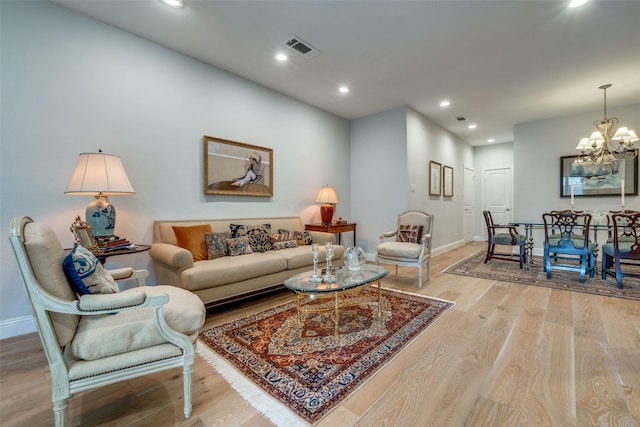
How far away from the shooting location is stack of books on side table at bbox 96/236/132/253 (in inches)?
87.3

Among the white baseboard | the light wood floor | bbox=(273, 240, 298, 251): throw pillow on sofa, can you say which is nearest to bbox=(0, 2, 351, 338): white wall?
the white baseboard

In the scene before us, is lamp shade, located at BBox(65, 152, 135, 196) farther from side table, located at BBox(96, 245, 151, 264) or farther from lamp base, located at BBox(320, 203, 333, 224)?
lamp base, located at BBox(320, 203, 333, 224)

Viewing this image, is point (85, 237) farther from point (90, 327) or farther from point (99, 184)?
point (90, 327)

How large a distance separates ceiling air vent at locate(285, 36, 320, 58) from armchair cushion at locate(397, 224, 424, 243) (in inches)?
101

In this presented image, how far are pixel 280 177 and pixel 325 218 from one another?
3.35 ft

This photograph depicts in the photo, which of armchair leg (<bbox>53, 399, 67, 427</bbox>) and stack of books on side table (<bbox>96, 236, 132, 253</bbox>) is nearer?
armchair leg (<bbox>53, 399, 67, 427</bbox>)

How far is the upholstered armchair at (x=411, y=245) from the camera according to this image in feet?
11.3

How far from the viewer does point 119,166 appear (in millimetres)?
2316

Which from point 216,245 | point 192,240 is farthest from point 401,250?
point 192,240

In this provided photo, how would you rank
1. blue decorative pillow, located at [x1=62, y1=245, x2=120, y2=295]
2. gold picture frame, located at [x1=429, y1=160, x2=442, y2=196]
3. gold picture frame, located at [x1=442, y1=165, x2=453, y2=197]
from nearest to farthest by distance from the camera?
blue decorative pillow, located at [x1=62, y1=245, x2=120, y2=295] → gold picture frame, located at [x1=429, y1=160, x2=442, y2=196] → gold picture frame, located at [x1=442, y1=165, x2=453, y2=197]

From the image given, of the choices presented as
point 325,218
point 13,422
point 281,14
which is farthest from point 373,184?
point 13,422

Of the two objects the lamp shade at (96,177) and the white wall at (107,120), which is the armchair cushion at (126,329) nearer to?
the lamp shade at (96,177)

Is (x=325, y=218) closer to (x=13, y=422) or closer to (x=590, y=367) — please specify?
(x=590, y=367)

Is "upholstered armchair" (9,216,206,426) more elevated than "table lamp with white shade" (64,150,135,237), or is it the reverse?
"table lamp with white shade" (64,150,135,237)
